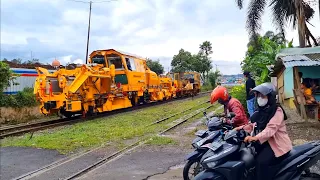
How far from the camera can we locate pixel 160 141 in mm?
9523

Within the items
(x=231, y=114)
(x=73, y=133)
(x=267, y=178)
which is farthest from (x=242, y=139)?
(x=73, y=133)

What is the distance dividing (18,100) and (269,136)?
52.4 ft

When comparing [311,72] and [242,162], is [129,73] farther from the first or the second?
[242,162]

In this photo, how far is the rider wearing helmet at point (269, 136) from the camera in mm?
→ 4043

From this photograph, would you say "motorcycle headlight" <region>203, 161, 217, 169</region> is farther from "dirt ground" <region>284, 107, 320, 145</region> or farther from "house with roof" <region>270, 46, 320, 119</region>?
"house with roof" <region>270, 46, 320, 119</region>

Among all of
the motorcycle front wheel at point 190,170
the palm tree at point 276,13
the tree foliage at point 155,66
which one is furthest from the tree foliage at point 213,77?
the motorcycle front wheel at point 190,170

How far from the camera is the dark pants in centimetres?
407

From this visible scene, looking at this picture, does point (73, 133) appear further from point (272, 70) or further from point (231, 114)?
point (272, 70)

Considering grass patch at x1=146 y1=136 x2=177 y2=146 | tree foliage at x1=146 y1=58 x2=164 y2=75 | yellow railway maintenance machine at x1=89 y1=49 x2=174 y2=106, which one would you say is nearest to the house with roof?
grass patch at x1=146 y1=136 x2=177 y2=146

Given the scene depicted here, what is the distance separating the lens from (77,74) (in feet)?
49.6

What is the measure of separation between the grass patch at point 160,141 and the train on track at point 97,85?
227 inches

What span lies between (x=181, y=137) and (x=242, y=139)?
622 cm

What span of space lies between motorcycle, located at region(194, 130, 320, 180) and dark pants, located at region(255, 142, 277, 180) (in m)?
0.05

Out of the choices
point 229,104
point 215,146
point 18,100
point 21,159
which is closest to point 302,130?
point 229,104
